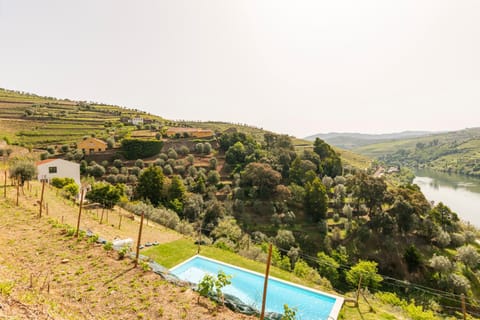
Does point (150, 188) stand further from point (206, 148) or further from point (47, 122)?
point (47, 122)

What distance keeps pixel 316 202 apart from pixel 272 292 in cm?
2089

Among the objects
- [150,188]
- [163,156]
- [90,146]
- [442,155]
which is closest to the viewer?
[150,188]

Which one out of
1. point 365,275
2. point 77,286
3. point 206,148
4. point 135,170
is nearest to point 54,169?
point 135,170

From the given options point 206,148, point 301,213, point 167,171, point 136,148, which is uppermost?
point 206,148

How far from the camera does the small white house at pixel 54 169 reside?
26.2 meters

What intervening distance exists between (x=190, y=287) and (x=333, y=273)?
59.2 feet

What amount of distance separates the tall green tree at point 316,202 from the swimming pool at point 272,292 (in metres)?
20.2

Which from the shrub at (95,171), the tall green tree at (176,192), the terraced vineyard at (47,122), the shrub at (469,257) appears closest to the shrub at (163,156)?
the shrub at (95,171)

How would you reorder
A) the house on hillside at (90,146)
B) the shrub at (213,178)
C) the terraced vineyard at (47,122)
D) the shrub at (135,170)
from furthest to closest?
the terraced vineyard at (47,122) → the house on hillside at (90,146) → the shrub at (135,170) → the shrub at (213,178)

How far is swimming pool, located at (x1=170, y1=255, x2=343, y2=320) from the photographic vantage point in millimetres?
9391

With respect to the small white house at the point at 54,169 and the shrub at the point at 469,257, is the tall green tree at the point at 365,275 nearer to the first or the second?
the shrub at the point at 469,257

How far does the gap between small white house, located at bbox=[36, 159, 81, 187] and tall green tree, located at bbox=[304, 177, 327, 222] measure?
29.9 metres

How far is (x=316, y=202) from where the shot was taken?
29.8 meters

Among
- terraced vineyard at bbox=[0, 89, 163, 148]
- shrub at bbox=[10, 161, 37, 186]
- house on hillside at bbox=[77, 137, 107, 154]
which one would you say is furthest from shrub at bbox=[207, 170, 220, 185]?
terraced vineyard at bbox=[0, 89, 163, 148]
